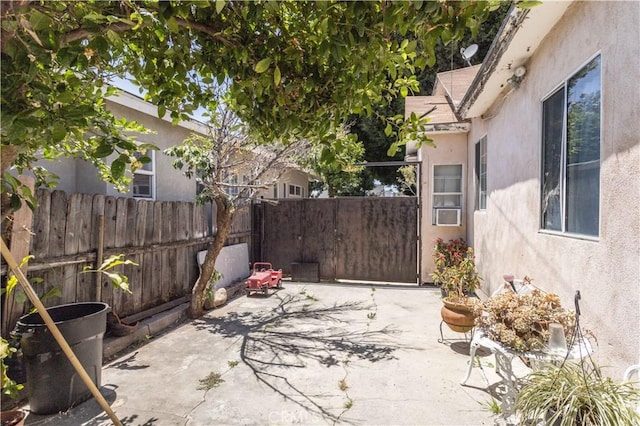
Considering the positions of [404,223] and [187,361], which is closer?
[187,361]

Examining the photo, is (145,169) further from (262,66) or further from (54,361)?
(262,66)

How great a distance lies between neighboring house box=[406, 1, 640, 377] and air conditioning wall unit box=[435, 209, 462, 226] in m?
1.36

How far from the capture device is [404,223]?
8.10m

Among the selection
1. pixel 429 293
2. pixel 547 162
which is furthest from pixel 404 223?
pixel 547 162

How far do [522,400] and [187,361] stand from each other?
11.2 ft

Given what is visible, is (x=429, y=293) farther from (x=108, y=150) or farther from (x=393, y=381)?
(x=108, y=150)

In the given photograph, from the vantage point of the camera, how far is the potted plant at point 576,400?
1.74m

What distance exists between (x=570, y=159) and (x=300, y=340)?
3734 millimetres

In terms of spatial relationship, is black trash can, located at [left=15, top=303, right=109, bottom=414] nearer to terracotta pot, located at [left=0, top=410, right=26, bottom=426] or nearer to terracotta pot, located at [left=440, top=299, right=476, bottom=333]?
terracotta pot, located at [left=0, top=410, right=26, bottom=426]

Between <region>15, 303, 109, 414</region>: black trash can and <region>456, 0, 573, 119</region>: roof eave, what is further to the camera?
<region>456, 0, 573, 119</region>: roof eave

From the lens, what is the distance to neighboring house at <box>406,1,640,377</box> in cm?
219

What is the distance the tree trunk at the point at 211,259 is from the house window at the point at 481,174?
15.3 feet

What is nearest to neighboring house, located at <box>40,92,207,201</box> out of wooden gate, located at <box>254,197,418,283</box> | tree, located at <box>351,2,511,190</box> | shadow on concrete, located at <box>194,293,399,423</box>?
wooden gate, located at <box>254,197,418,283</box>

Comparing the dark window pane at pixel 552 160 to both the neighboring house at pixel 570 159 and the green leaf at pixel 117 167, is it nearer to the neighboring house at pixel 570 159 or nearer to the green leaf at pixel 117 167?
the neighboring house at pixel 570 159
